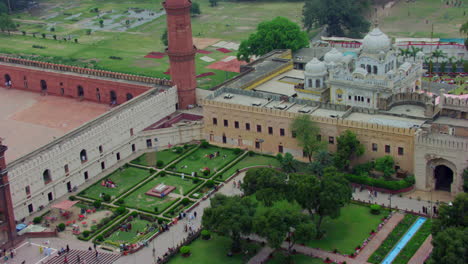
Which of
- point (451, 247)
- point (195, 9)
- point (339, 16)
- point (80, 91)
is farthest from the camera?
point (195, 9)

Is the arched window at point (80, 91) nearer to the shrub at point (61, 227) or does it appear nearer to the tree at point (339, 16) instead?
the shrub at point (61, 227)

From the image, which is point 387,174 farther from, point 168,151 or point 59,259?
point 59,259

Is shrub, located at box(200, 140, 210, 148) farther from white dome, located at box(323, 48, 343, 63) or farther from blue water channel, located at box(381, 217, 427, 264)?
blue water channel, located at box(381, 217, 427, 264)

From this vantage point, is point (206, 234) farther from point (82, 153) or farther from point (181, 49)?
point (181, 49)

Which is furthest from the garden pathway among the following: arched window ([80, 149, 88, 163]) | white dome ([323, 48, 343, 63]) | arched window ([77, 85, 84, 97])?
arched window ([77, 85, 84, 97])

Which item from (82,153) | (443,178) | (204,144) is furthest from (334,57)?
(82,153)

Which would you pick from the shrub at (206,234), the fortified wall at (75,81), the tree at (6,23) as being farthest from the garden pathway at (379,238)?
the tree at (6,23)

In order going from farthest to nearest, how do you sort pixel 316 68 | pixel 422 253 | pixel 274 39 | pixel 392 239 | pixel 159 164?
pixel 274 39 → pixel 316 68 → pixel 159 164 → pixel 392 239 → pixel 422 253
